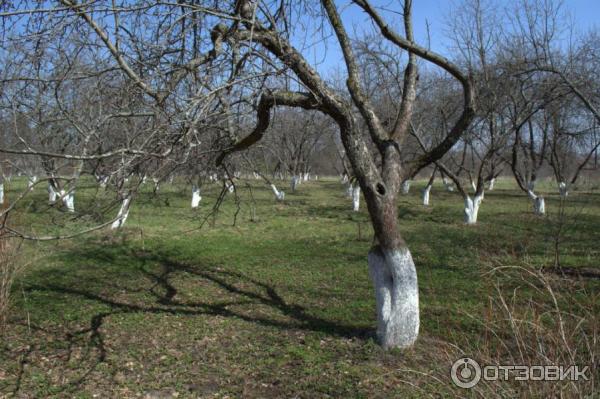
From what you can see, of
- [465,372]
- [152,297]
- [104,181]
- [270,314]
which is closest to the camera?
[465,372]

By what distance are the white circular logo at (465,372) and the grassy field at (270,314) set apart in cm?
4

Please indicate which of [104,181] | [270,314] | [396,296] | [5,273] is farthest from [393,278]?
[5,273]

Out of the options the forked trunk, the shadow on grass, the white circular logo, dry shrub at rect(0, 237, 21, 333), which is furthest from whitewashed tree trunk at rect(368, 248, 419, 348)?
dry shrub at rect(0, 237, 21, 333)

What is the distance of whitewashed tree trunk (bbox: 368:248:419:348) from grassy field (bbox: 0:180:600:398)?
148 millimetres

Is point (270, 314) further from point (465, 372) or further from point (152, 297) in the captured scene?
point (465, 372)

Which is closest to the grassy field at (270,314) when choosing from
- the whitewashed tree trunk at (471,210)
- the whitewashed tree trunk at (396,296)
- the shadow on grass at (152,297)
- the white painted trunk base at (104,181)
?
the shadow on grass at (152,297)

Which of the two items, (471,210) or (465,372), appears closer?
(465,372)

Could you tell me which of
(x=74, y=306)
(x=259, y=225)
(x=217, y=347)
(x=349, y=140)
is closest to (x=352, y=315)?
(x=217, y=347)

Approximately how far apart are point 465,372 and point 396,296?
6.70 ft

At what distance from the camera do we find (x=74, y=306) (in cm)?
581

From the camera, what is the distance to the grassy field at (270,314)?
2.60 meters

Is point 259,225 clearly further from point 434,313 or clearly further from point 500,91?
point 434,313

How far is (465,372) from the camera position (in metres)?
2.16

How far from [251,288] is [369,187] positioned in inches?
129
